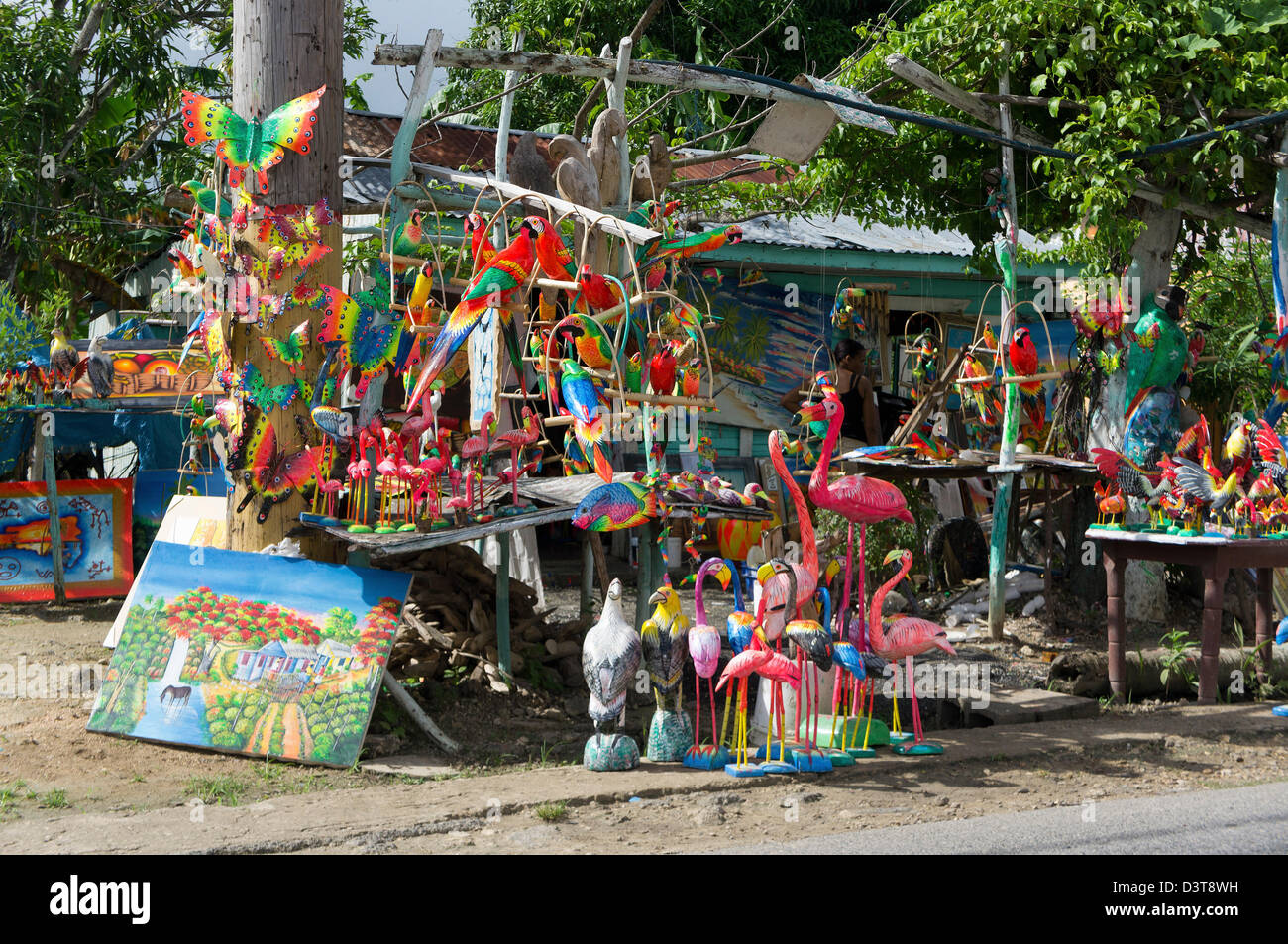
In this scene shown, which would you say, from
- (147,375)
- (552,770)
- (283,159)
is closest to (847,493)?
(552,770)

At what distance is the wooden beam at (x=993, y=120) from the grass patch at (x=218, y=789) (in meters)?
6.87

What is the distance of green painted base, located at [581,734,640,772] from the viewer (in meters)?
6.36

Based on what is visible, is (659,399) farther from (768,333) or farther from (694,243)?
(768,333)

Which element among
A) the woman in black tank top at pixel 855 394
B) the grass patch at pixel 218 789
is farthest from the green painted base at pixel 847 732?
the woman in black tank top at pixel 855 394

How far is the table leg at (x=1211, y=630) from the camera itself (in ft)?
26.4

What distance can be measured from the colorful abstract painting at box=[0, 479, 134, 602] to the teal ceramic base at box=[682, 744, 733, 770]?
680 cm

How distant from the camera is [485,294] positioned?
6754 millimetres

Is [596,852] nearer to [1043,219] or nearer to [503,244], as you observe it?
[503,244]

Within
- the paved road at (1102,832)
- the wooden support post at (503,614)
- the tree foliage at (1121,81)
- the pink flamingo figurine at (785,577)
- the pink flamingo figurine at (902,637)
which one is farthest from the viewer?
the tree foliage at (1121,81)

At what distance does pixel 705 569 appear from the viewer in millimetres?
6453

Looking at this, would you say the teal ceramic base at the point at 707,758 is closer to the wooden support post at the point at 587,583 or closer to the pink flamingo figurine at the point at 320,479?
the pink flamingo figurine at the point at 320,479

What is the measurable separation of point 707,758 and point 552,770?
0.79m

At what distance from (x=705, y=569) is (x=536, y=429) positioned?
144 cm

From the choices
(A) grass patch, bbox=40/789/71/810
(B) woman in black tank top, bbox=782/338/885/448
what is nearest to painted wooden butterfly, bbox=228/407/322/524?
(A) grass patch, bbox=40/789/71/810
